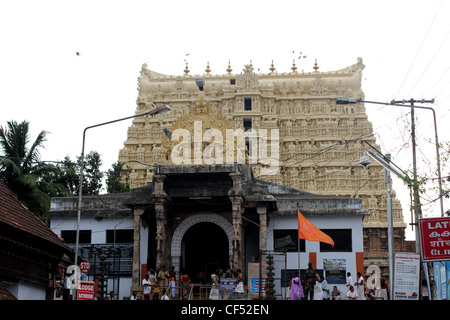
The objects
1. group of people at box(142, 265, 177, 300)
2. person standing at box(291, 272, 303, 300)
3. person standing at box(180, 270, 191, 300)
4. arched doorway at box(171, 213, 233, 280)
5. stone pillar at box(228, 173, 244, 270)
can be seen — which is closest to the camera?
person standing at box(291, 272, 303, 300)

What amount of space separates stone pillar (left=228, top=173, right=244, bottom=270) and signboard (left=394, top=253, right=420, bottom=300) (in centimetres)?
1012

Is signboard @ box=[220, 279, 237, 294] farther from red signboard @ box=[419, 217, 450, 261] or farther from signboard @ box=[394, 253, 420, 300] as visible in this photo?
red signboard @ box=[419, 217, 450, 261]

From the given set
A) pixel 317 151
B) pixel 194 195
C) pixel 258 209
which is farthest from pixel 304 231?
pixel 317 151

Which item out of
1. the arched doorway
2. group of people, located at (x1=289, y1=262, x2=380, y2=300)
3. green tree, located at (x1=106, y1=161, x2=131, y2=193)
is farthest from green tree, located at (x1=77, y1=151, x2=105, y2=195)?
group of people, located at (x1=289, y1=262, x2=380, y2=300)

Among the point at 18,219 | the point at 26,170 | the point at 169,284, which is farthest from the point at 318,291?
the point at 26,170

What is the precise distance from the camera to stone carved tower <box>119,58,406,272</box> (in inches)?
2467

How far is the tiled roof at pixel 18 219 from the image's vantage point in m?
14.4

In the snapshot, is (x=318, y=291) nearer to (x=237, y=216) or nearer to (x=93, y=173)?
(x=237, y=216)

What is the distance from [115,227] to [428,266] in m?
18.5

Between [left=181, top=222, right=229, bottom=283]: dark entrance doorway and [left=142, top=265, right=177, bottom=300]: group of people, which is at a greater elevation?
[left=181, top=222, right=229, bottom=283]: dark entrance doorway

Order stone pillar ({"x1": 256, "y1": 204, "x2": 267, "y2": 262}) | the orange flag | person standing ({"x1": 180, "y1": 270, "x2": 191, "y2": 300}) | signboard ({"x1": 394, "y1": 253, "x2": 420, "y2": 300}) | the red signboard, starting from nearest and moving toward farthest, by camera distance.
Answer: the red signboard → signboard ({"x1": 394, "y1": 253, "x2": 420, "y2": 300}) → person standing ({"x1": 180, "y1": 270, "x2": 191, "y2": 300}) → the orange flag → stone pillar ({"x1": 256, "y1": 204, "x2": 267, "y2": 262})
